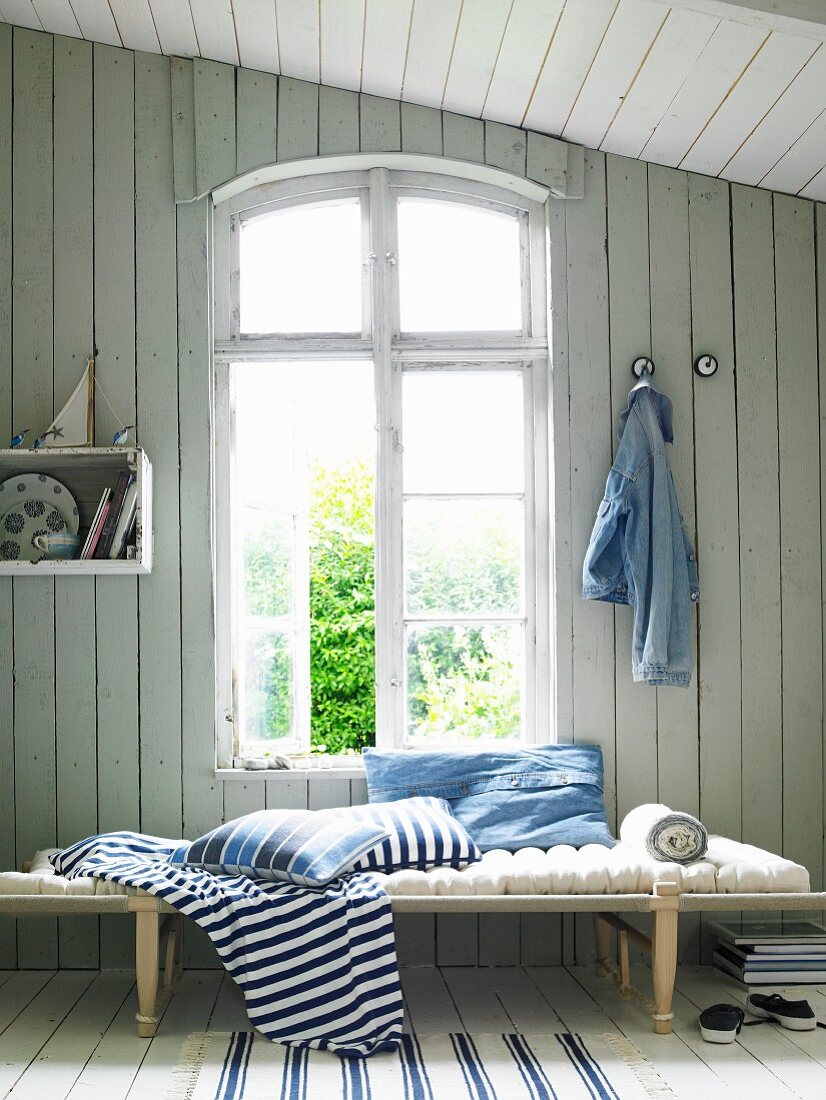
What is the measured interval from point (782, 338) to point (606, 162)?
0.85 m

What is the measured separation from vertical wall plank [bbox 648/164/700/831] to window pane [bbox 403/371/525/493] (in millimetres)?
520

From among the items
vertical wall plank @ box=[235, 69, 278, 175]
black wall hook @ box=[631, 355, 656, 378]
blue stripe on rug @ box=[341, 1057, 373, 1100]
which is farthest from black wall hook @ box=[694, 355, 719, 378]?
blue stripe on rug @ box=[341, 1057, 373, 1100]

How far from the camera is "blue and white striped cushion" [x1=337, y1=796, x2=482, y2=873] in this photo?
10.1 ft

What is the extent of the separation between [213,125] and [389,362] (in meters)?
0.98

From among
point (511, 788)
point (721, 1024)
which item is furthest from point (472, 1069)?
point (511, 788)

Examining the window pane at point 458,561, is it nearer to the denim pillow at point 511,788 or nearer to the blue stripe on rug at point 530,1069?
the denim pillow at point 511,788

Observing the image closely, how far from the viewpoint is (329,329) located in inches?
153

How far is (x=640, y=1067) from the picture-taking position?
2746 mm

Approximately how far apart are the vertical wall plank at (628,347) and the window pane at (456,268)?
35cm

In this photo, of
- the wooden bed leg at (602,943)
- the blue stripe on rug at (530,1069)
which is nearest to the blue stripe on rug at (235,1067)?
the blue stripe on rug at (530,1069)

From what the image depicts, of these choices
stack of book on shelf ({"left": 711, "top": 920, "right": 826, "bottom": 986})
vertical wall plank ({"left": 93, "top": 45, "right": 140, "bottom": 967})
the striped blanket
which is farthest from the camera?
vertical wall plank ({"left": 93, "top": 45, "right": 140, "bottom": 967})

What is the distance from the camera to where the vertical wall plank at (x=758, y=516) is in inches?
147

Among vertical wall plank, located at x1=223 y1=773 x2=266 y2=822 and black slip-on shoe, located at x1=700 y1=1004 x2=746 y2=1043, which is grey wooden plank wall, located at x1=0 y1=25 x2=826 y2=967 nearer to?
vertical wall plank, located at x1=223 y1=773 x2=266 y2=822

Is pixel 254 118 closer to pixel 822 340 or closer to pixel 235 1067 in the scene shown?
pixel 822 340
